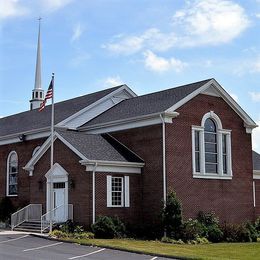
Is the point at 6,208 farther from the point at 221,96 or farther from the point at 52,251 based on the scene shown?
the point at 52,251

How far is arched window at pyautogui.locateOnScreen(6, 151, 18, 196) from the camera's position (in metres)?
42.8

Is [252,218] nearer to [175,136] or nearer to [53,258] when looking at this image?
[175,136]

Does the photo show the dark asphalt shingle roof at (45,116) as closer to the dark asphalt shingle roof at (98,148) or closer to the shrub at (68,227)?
the dark asphalt shingle roof at (98,148)

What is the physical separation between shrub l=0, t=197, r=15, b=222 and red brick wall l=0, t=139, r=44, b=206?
0.50m

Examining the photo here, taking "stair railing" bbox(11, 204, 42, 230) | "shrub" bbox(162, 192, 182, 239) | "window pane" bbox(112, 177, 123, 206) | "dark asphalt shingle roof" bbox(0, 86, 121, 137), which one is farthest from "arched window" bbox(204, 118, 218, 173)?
"stair railing" bbox(11, 204, 42, 230)

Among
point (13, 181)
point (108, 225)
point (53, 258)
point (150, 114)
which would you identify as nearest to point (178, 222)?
point (108, 225)

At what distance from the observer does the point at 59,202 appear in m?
33.3

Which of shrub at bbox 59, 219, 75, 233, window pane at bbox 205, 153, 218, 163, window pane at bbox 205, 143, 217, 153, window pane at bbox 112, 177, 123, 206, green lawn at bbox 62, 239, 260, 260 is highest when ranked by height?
window pane at bbox 205, 143, 217, 153

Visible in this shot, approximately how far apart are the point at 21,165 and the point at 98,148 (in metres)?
11.0

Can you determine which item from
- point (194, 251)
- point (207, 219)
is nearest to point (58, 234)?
point (194, 251)

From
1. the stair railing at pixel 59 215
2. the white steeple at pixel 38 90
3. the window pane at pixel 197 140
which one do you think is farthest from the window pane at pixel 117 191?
the white steeple at pixel 38 90

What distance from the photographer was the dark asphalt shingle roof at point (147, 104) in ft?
111

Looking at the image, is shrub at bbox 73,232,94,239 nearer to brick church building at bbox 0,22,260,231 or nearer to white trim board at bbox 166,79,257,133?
brick church building at bbox 0,22,260,231

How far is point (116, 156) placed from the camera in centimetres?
3303
